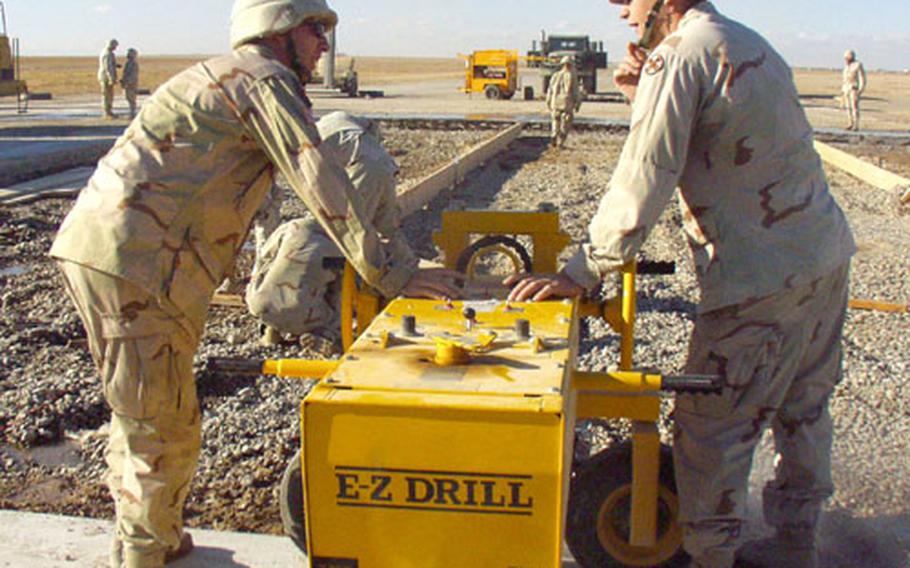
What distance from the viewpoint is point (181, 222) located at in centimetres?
298

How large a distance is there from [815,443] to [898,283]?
218 inches

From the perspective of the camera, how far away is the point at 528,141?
21.3m

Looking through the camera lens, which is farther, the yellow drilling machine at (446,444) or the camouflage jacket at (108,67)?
the camouflage jacket at (108,67)

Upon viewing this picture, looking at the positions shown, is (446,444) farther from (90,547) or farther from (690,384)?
(90,547)

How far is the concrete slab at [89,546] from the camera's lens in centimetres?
353

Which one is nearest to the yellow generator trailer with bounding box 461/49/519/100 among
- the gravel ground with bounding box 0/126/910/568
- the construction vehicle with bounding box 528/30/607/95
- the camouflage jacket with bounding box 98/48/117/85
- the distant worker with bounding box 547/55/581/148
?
the construction vehicle with bounding box 528/30/607/95

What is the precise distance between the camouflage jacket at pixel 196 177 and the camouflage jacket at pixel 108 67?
22223 millimetres

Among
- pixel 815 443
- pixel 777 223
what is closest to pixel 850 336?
pixel 815 443

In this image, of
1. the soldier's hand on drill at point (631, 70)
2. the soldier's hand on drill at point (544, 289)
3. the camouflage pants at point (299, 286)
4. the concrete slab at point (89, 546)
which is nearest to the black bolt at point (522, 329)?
the soldier's hand on drill at point (544, 289)

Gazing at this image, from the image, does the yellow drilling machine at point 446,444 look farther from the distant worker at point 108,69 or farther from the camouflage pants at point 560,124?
the distant worker at point 108,69

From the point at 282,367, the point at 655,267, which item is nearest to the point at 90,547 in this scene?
the point at 282,367

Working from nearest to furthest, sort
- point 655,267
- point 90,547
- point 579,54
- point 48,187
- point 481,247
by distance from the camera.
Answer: point 655,267 → point 90,547 → point 481,247 → point 48,187 → point 579,54

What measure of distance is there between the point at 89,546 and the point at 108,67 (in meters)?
22.3

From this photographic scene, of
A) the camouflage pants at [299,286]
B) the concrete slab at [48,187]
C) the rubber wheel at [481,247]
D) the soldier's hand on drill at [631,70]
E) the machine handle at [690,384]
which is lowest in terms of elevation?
the concrete slab at [48,187]
